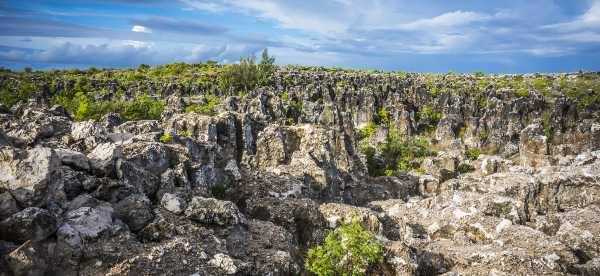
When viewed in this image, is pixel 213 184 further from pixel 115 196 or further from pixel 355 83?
pixel 355 83

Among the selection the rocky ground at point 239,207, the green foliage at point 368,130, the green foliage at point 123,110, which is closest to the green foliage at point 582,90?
the green foliage at point 368,130

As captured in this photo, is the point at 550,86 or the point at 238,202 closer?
the point at 238,202

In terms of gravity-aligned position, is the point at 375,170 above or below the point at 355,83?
below

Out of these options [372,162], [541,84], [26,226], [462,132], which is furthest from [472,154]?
[541,84]

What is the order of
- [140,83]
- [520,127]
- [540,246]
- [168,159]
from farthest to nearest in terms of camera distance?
[140,83]
[520,127]
[168,159]
[540,246]

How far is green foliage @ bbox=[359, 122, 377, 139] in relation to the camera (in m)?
72.9

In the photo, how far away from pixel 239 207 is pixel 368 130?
55736mm

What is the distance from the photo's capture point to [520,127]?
72.2 metres

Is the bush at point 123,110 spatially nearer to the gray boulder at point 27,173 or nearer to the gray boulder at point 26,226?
the gray boulder at point 27,173

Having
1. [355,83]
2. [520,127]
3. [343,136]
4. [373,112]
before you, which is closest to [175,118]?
[343,136]

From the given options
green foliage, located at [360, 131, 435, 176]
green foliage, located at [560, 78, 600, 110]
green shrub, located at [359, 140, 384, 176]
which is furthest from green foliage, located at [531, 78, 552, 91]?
green shrub, located at [359, 140, 384, 176]

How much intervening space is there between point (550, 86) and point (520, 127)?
192 feet

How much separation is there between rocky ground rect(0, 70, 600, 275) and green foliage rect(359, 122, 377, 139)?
32546 millimetres

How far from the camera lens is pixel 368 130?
75812mm
